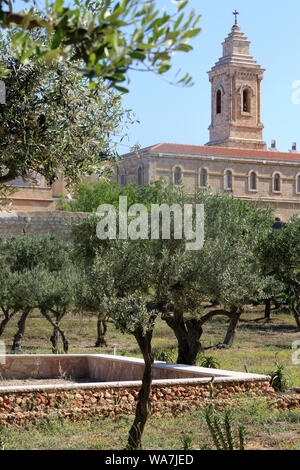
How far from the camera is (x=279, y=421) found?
979 centimetres

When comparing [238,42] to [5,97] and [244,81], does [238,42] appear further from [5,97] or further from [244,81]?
[5,97]

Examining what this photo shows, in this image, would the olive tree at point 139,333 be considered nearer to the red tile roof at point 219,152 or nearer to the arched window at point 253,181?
the red tile roof at point 219,152

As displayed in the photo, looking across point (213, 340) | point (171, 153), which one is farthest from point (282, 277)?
point (171, 153)

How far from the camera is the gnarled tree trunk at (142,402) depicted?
24.6 feet

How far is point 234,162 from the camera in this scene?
63.5 meters

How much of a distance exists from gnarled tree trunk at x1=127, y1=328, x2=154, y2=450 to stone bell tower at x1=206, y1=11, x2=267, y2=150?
69.3 meters

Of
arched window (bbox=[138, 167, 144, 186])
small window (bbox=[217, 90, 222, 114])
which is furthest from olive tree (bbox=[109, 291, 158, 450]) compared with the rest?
small window (bbox=[217, 90, 222, 114])

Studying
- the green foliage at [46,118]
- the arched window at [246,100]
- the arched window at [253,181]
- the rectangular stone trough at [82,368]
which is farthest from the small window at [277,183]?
the green foliage at [46,118]

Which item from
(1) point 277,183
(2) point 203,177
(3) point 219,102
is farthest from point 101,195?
(3) point 219,102

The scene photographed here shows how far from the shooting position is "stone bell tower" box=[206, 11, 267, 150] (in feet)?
255

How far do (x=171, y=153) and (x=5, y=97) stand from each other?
5444 cm

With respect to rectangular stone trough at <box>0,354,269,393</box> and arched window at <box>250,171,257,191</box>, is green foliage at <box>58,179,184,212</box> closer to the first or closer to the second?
arched window at <box>250,171,257,191</box>

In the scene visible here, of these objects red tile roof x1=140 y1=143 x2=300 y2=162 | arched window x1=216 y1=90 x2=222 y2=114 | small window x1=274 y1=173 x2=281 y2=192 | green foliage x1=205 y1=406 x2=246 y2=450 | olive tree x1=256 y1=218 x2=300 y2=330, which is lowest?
green foliage x1=205 y1=406 x2=246 y2=450

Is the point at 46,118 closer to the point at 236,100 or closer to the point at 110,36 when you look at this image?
the point at 110,36
